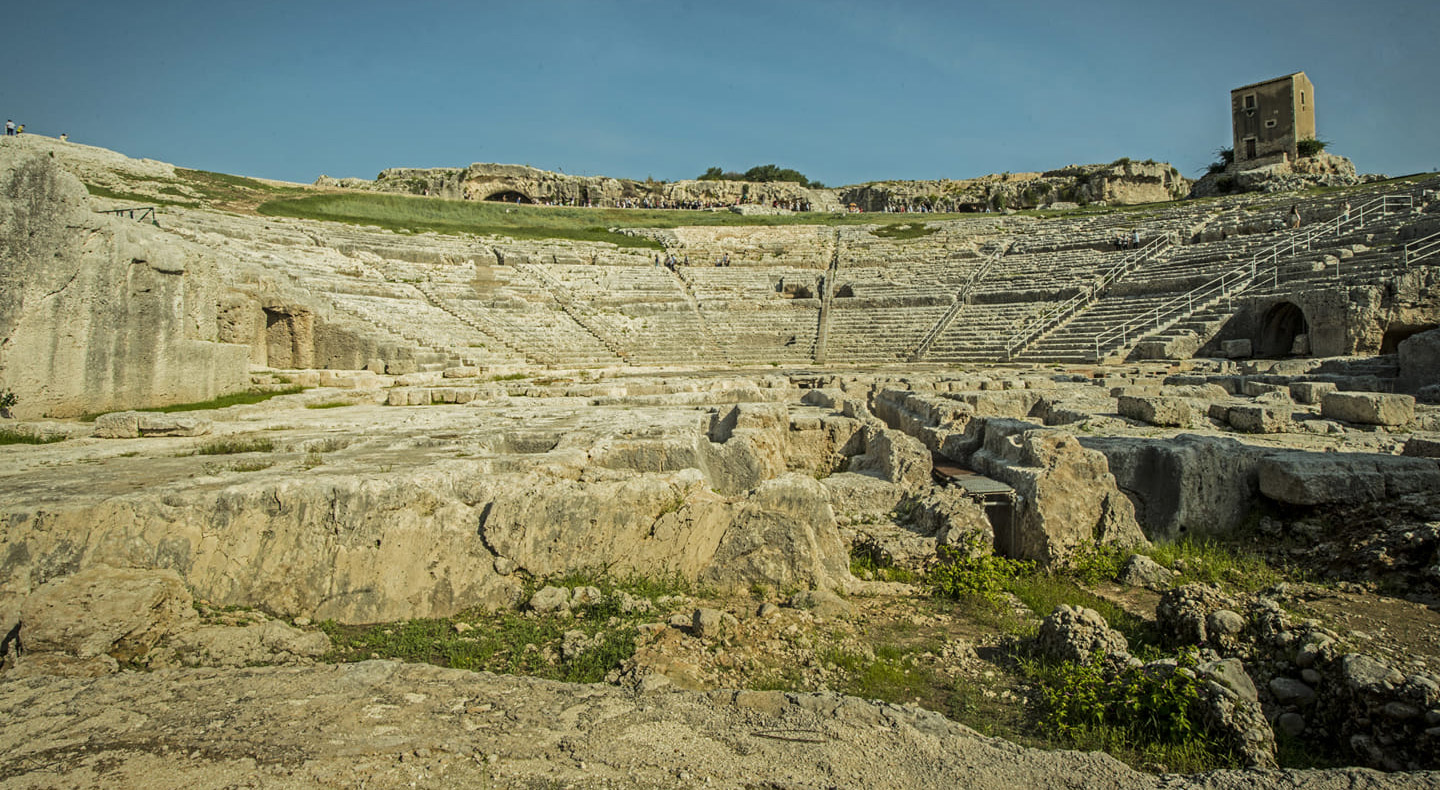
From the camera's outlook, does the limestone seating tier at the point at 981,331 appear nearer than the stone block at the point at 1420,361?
No

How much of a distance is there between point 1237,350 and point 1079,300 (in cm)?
628

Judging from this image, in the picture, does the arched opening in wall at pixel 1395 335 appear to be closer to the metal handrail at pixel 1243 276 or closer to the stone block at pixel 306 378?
the metal handrail at pixel 1243 276

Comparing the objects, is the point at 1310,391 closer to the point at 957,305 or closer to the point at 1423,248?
the point at 1423,248

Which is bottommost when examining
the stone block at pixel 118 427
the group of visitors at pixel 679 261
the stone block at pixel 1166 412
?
the stone block at pixel 118 427

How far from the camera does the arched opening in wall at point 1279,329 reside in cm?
1923

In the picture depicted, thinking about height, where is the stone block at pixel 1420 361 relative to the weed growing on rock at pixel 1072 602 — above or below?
above

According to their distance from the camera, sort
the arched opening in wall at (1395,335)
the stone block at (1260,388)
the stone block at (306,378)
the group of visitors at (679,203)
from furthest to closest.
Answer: the group of visitors at (679,203)
the arched opening in wall at (1395,335)
the stone block at (306,378)
the stone block at (1260,388)

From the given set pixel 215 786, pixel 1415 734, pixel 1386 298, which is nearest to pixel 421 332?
pixel 215 786

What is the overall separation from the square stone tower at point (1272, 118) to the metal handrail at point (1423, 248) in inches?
1072

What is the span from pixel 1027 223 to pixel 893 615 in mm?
36951

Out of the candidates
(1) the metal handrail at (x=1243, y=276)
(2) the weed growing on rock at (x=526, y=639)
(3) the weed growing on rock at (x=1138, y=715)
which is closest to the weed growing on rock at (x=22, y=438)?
(2) the weed growing on rock at (x=526, y=639)

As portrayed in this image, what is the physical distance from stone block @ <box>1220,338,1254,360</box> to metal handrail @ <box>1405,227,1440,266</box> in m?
3.48

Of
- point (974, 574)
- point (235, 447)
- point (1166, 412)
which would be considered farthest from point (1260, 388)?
point (235, 447)

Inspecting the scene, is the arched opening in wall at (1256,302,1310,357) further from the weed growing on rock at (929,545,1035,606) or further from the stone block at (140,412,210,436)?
the stone block at (140,412,210,436)
